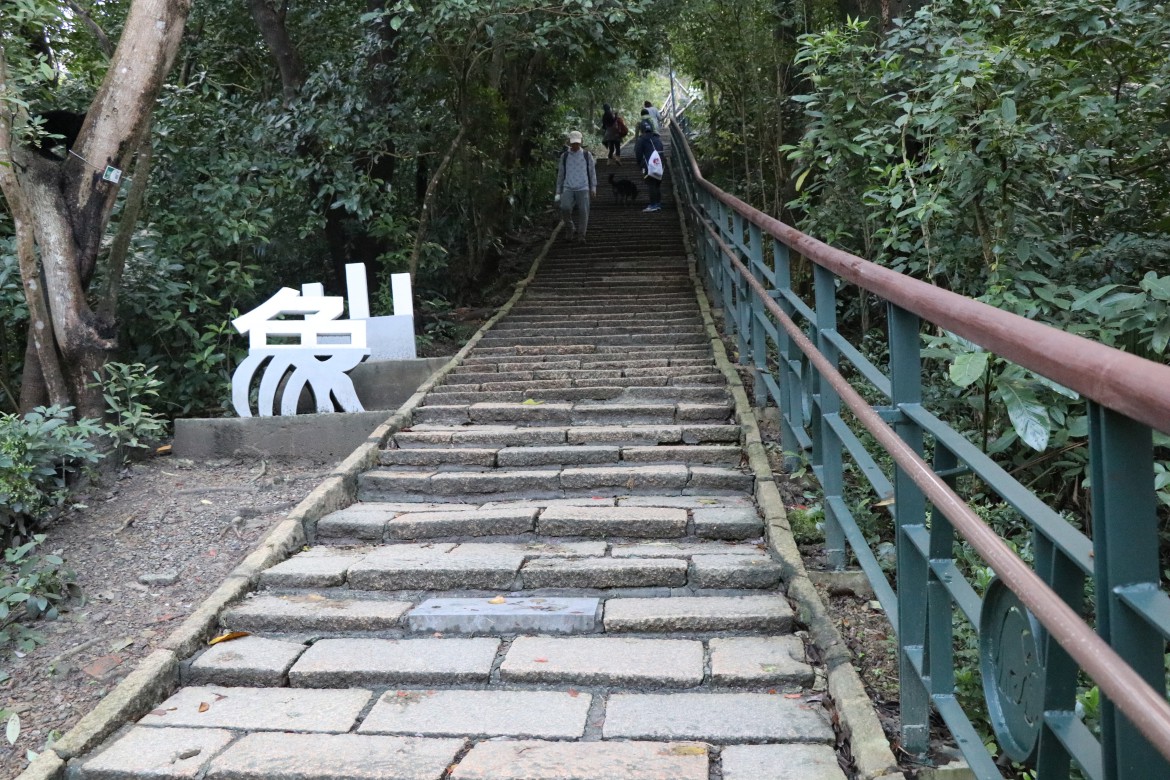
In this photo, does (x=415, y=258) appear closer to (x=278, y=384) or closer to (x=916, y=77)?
(x=278, y=384)

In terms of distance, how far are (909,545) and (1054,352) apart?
3.31 feet

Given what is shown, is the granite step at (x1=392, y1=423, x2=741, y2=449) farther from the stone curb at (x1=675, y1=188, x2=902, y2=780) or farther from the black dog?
the black dog

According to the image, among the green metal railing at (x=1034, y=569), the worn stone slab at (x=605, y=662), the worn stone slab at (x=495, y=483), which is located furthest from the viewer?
the worn stone slab at (x=495, y=483)

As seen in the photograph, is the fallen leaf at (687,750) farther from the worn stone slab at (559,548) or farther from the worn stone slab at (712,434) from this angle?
the worn stone slab at (712,434)

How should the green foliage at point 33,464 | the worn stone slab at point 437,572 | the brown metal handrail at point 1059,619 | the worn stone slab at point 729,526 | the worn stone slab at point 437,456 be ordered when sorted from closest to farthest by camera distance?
1. the brown metal handrail at point 1059,619
2. the worn stone slab at point 437,572
3. the worn stone slab at point 729,526
4. the green foliage at point 33,464
5. the worn stone slab at point 437,456

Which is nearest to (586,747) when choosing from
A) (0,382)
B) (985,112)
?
(985,112)

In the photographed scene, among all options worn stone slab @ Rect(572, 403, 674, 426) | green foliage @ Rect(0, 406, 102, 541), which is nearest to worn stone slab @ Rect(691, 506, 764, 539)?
worn stone slab @ Rect(572, 403, 674, 426)

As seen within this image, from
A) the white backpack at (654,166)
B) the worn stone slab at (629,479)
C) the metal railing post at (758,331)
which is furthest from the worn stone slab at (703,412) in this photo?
the white backpack at (654,166)

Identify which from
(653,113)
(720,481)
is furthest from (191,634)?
(653,113)

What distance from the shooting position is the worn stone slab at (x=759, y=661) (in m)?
2.89

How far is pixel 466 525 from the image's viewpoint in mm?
4234

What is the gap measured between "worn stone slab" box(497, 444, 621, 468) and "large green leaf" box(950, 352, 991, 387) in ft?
8.34

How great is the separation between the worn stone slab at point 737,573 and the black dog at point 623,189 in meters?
13.9

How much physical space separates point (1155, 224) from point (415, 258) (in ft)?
19.4
